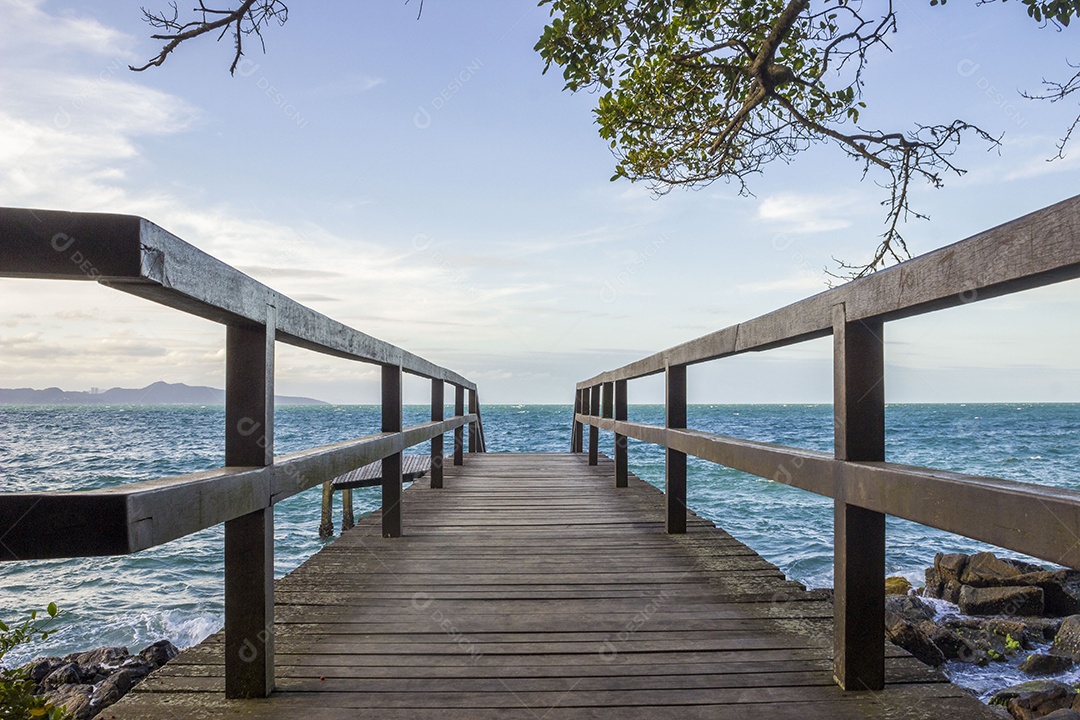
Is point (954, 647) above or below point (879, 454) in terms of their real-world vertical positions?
below

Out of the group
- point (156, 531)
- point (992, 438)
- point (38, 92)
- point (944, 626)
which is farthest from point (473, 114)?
point (992, 438)

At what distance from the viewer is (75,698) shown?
4.61 m

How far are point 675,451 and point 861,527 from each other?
211cm

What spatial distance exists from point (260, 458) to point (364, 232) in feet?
36.3

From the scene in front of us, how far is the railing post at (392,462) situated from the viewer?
149 inches

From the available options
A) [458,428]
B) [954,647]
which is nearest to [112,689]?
[458,428]

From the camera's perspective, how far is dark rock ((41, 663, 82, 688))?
5277 millimetres

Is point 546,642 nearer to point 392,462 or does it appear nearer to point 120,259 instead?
point 120,259

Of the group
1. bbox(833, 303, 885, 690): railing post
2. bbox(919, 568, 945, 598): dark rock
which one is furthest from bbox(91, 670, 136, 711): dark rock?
bbox(919, 568, 945, 598): dark rock

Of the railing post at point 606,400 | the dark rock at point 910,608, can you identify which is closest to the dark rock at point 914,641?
the dark rock at point 910,608

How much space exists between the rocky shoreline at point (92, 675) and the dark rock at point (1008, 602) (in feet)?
26.6

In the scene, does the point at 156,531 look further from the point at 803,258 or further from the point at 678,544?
the point at 803,258

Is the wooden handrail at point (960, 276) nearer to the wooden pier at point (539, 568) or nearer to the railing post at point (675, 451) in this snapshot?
the wooden pier at point (539, 568)

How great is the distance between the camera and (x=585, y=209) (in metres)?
10.6
